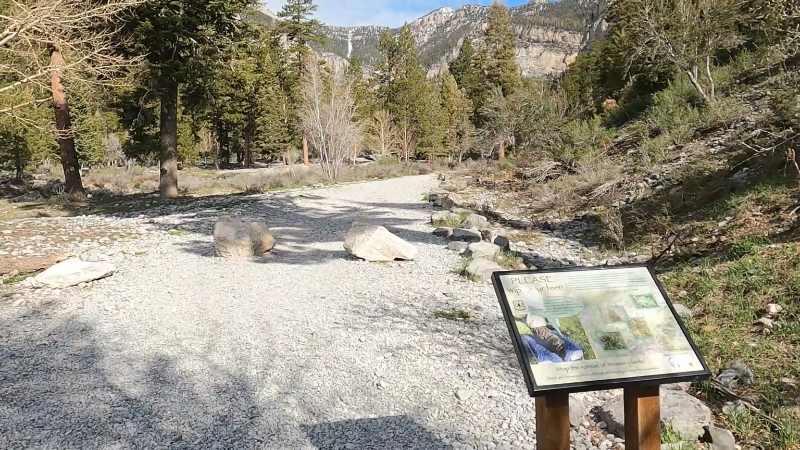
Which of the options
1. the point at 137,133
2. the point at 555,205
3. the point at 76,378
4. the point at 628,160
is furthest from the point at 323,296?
the point at 137,133

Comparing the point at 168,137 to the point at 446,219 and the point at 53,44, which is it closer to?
the point at 53,44

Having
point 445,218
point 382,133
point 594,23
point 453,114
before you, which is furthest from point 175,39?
point 594,23

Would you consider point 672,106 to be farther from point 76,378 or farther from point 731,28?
point 76,378

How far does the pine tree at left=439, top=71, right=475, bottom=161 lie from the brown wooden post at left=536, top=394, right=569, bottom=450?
38.4 metres

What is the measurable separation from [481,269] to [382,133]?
31965 millimetres

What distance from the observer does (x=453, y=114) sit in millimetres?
43250

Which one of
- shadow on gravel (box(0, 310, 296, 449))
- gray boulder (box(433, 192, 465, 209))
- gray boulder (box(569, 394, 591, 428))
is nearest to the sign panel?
gray boulder (box(569, 394, 591, 428))

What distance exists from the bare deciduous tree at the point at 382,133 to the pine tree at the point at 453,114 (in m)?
4.43

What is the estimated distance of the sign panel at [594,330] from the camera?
79.8 inches

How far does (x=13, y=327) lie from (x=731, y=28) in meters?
17.2

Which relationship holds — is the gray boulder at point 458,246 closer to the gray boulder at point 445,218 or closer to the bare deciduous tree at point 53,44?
the gray boulder at point 445,218

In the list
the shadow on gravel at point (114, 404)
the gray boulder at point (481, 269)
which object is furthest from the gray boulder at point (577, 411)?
the gray boulder at point (481, 269)

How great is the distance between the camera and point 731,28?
13688 millimetres

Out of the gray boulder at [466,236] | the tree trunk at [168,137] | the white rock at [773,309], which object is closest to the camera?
the white rock at [773,309]
